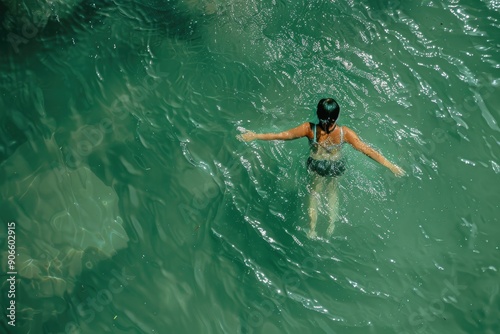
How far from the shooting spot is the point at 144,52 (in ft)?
29.8

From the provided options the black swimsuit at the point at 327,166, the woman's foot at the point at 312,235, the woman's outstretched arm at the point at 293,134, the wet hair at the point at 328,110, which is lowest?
the woman's foot at the point at 312,235

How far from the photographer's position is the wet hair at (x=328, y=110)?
6.34m

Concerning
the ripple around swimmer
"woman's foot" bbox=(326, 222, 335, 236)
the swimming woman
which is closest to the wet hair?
the swimming woman

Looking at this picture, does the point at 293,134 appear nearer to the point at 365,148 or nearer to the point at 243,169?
the point at 365,148

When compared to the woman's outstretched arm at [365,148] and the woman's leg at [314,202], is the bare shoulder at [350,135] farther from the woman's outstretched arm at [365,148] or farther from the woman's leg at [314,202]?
the woman's leg at [314,202]

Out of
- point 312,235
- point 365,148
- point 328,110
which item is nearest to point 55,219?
point 312,235

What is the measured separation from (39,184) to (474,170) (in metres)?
6.26

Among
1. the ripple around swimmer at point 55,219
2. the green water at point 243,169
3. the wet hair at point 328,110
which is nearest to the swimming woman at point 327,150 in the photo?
the wet hair at point 328,110

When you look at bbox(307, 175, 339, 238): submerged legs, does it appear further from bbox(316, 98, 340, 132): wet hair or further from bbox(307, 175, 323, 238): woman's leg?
bbox(316, 98, 340, 132): wet hair

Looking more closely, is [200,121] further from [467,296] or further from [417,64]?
[467,296]

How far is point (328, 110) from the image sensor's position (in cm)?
634

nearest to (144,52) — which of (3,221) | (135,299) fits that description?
(3,221)

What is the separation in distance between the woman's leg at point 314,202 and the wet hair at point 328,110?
1.25 meters

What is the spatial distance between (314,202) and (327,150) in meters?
1.01
